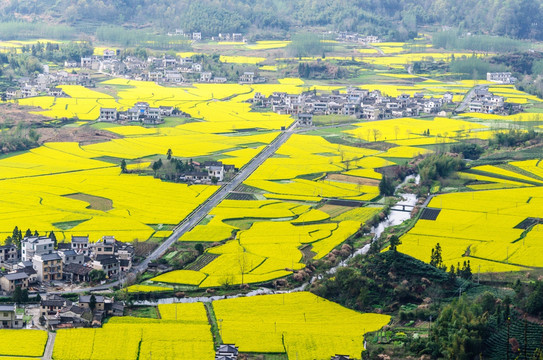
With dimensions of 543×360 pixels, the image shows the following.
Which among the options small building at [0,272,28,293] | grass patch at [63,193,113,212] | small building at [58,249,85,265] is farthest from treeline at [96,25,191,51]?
small building at [0,272,28,293]

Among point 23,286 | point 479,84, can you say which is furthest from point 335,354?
point 479,84

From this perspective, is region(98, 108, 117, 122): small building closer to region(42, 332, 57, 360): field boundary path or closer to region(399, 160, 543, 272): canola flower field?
region(399, 160, 543, 272): canola flower field

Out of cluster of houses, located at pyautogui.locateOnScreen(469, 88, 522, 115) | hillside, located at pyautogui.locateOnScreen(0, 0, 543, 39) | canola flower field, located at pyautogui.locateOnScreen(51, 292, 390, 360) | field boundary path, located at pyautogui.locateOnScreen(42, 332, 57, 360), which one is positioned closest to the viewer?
field boundary path, located at pyautogui.locateOnScreen(42, 332, 57, 360)

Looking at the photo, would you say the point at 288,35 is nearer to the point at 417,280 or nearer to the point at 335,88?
the point at 335,88

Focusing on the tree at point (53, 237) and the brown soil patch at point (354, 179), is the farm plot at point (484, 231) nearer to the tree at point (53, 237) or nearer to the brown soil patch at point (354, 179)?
the brown soil patch at point (354, 179)

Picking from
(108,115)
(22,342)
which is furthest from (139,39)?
(22,342)

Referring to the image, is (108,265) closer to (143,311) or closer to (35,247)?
(35,247)
